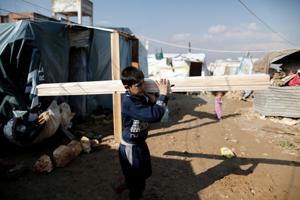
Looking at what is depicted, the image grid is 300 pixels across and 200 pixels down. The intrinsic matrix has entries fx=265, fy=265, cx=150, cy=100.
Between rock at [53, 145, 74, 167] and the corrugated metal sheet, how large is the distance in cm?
650

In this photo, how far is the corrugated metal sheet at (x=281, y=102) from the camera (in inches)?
315

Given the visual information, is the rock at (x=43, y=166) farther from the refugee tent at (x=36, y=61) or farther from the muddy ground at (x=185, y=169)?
the refugee tent at (x=36, y=61)

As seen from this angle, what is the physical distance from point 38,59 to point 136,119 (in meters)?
3.63

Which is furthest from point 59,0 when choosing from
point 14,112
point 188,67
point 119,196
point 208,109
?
point 188,67

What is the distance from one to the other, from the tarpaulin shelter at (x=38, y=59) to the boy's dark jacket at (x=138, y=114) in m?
3.12

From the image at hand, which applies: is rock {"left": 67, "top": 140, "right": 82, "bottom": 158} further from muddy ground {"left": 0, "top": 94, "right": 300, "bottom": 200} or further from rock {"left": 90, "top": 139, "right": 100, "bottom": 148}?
rock {"left": 90, "top": 139, "right": 100, "bottom": 148}

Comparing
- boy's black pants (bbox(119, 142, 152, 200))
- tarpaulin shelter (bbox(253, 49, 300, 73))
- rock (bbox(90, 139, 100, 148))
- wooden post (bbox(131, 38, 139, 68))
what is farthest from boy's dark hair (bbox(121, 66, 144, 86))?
tarpaulin shelter (bbox(253, 49, 300, 73))

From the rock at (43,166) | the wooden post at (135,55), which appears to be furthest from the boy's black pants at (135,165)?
the wooden post at (135,55)

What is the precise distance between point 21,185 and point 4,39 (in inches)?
117

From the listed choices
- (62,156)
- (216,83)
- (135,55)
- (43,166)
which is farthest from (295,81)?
(43,166)

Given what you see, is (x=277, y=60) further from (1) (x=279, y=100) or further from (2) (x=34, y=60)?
(2) (x=34, y=60)

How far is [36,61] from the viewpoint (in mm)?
5332

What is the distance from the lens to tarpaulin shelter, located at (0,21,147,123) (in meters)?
5.14

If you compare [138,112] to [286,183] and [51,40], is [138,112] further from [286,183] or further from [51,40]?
[51,40]
